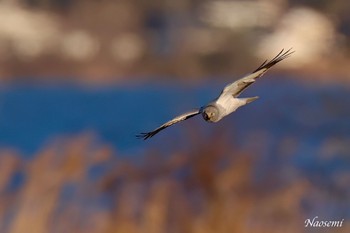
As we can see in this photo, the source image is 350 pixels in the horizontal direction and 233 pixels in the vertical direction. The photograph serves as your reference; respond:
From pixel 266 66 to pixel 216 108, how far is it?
43cm

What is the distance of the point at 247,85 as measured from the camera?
393 centimetres

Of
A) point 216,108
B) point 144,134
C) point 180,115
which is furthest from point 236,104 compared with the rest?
point 144,134

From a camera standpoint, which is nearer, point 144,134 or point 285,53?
point 285,53

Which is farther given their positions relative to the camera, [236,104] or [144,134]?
[144,134]

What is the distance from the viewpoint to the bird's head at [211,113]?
374 cm

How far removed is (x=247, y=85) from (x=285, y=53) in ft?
1.06

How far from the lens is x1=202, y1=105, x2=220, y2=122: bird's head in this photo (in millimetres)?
3742

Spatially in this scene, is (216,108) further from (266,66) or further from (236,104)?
(266,66)

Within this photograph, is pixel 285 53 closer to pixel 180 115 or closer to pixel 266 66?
pixel 266 66

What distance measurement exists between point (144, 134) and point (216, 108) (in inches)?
25.7

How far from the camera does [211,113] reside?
378 centimetres

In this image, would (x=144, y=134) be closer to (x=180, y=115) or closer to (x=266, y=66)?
(x=180, y=115)

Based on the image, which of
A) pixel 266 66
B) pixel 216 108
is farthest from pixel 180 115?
pixel 266 66

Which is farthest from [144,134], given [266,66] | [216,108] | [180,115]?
[266,66]
